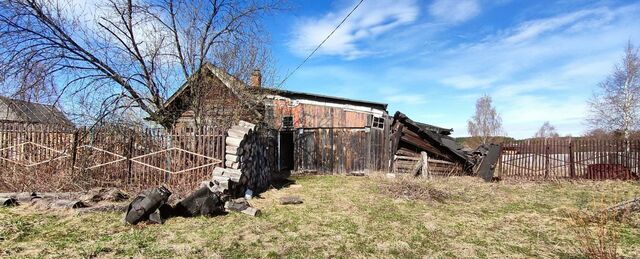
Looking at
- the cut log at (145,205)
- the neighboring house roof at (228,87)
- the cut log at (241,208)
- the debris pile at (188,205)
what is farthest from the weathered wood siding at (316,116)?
the cut log at (145,205)

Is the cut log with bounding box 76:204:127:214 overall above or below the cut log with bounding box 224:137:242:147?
below

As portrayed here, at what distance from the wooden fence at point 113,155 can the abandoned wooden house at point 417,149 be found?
7.44 meters

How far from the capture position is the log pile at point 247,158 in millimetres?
8719

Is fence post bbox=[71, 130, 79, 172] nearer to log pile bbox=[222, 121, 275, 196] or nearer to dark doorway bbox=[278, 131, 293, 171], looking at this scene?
log pile bbox=[222, 121, 275, 196]

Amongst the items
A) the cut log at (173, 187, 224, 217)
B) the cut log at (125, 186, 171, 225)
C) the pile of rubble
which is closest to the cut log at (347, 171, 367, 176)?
the pile of rubble

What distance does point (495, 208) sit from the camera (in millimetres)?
7957

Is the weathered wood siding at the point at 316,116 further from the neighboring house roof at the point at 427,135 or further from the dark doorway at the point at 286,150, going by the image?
the neighboring house roof at the point at 427,135

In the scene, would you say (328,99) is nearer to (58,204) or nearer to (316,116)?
(316,116)

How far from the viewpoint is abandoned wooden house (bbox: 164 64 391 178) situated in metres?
11.8

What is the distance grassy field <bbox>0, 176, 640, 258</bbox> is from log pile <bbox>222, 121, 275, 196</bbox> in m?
0.86

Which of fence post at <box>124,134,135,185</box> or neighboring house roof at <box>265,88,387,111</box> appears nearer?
fence post at <box>124,134,135,185</box>

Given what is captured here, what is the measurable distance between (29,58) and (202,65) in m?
4.45

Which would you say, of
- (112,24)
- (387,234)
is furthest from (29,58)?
(387,234)

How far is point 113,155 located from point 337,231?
6.64 meters
